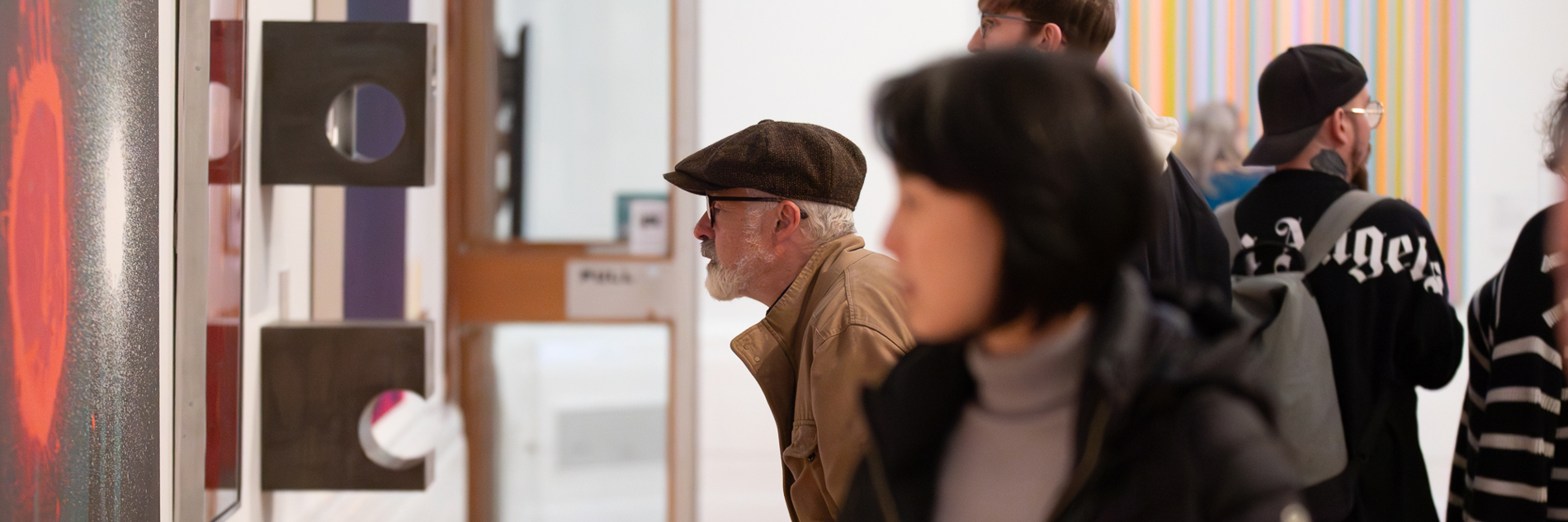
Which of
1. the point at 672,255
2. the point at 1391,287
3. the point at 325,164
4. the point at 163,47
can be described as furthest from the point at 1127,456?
the point at 672,255

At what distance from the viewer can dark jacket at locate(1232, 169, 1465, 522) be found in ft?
5.76

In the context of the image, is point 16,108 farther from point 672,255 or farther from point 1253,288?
point 672,255

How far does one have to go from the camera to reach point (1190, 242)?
1.44 meters

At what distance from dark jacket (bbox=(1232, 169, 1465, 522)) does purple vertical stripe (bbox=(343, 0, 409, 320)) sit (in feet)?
6.98

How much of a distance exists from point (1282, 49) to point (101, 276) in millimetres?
3693

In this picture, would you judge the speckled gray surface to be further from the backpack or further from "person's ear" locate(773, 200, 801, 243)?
the backpack

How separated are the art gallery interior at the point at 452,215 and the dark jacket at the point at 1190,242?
484 mm

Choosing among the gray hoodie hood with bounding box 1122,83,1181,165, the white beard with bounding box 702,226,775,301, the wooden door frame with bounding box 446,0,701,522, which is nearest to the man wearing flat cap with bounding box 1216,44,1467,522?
the gray hoodie hood with bounding box 1122,83,1181,165

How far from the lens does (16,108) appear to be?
1.08 m

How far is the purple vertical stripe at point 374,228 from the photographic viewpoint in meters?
A: 2.76

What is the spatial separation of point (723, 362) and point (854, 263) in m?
2.81

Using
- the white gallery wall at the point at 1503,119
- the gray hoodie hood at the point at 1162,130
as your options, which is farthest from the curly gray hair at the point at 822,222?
the white gallery wall at the point at 1503,119

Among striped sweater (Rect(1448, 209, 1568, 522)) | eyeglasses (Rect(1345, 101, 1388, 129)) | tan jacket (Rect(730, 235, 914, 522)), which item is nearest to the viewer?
tan jacket (Rect(730, 235, 914, 522))

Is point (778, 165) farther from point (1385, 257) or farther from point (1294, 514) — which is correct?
point (1385, 257)
